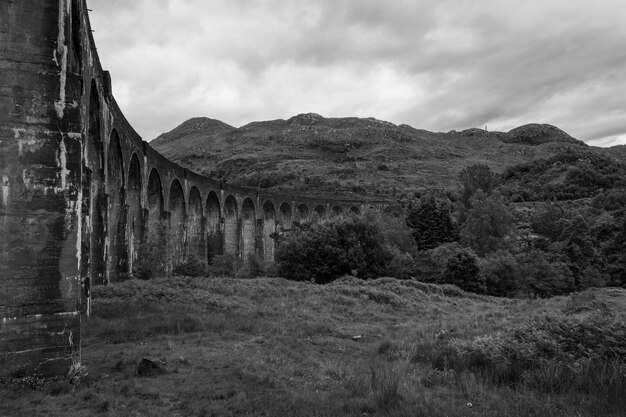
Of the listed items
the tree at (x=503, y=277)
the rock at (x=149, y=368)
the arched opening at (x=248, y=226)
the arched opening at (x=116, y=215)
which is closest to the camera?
the rock at (x=149, y=368)

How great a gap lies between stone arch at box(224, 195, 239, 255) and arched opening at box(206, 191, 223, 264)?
6.50ft

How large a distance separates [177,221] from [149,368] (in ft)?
74.7

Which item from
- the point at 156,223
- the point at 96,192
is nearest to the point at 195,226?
the point at 156,223

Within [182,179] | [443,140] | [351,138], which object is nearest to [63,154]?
[182,179]

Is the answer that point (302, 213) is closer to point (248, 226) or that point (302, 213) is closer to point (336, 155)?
point (248, 226)

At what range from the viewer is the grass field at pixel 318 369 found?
5879 millimetres

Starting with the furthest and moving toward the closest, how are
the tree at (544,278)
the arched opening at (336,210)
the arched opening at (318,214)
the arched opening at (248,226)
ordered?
the arched opening at (336,210), the arched opening at (318,214), the arched opening at (248,226), the tree at (544,278)

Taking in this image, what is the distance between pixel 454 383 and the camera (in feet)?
22.7

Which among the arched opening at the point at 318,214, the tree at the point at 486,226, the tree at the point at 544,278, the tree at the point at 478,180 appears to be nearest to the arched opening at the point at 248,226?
the arched opening at the point at 318,214

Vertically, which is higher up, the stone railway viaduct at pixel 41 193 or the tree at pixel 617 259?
the stone railway viaduct at pixel 41 193

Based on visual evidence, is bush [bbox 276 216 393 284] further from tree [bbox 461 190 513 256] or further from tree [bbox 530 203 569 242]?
tree [bbox 530 203 569 242]

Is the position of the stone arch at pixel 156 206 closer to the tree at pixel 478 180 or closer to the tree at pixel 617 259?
the tree at pixel 617 259

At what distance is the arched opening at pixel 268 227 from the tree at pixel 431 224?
46.6 feet

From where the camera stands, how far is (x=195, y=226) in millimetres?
32875
